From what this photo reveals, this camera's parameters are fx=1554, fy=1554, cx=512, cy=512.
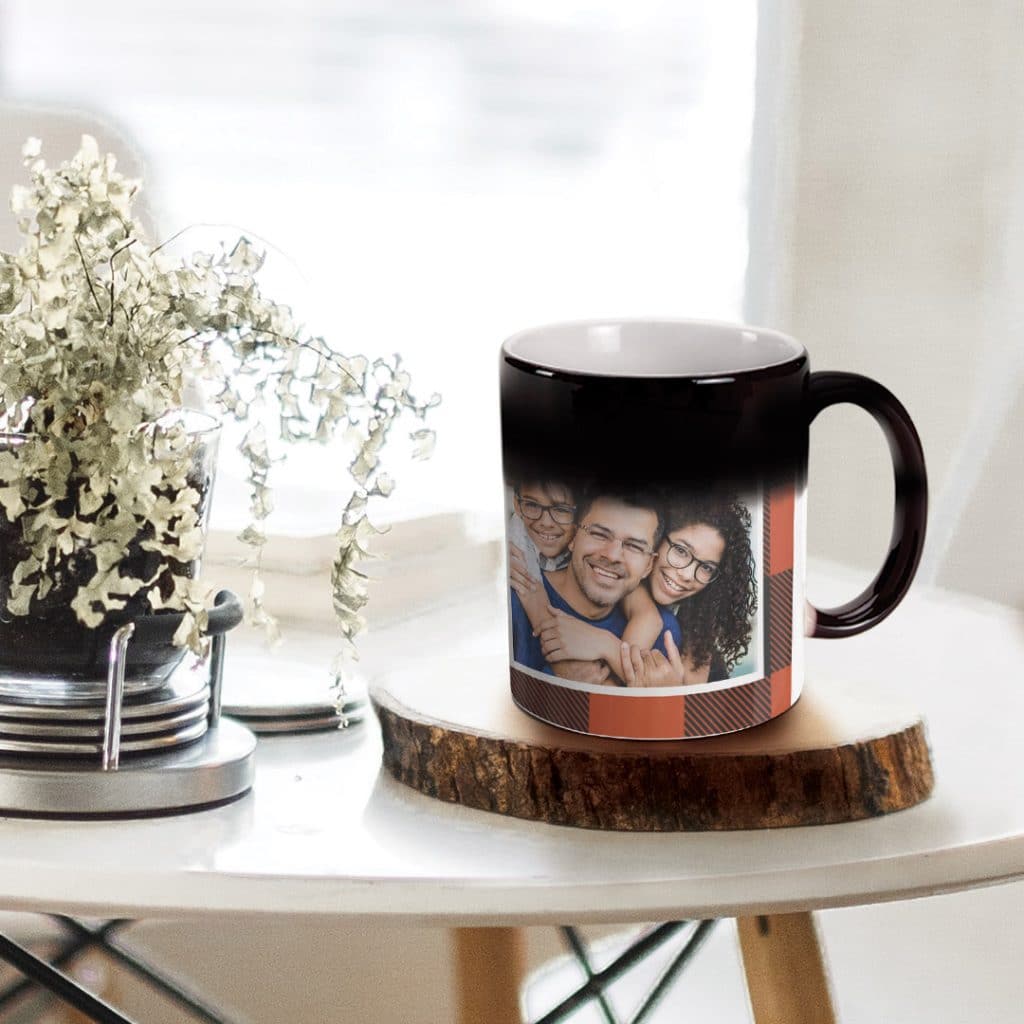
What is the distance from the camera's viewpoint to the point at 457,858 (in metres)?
0.56

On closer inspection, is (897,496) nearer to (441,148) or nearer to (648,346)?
(648,346)

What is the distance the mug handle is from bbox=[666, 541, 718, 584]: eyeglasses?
8 cm

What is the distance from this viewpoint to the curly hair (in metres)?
0.60

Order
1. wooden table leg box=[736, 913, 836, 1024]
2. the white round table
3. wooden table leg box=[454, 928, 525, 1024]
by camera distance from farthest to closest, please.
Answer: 1. wooden table leg box=[454, 928, 525, 1024]
2. wooden table leg box=[736, 913, 836, 1024]
3. the white round table

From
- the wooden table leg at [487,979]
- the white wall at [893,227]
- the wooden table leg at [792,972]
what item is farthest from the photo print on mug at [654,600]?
the white wall at [893,227]

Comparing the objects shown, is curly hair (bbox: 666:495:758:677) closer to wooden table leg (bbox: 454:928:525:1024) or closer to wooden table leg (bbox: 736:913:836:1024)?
wooden table leg (bbox: 736:913:836:1024)

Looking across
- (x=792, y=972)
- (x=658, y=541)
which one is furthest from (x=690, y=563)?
(x=792, y=972)

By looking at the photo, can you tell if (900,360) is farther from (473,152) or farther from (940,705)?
(940,705)

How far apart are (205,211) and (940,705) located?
1.02m

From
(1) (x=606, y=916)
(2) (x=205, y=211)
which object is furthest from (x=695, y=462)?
(2) (x=205, y=211)

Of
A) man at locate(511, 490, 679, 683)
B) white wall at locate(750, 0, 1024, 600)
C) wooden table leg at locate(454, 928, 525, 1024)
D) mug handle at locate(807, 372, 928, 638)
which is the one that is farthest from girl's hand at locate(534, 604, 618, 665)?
white wall at locate(750, 0, 1024, 600)

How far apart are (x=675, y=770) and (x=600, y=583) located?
0.08 metres

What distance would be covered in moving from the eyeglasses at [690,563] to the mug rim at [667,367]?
2.6 inches

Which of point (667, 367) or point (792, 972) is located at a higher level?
point (667, 367)
